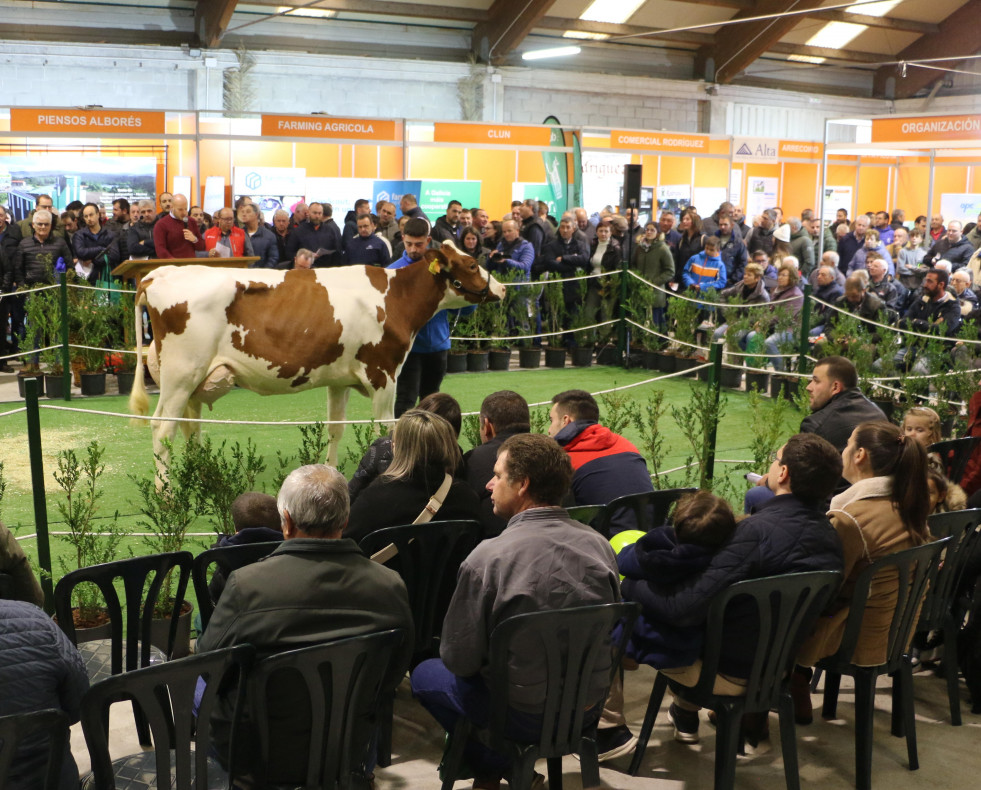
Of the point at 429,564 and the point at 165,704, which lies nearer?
the point at 165,704

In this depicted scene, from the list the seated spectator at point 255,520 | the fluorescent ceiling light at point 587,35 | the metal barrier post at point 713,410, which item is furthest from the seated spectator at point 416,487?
the fluorescent ceiling light at point 587,35

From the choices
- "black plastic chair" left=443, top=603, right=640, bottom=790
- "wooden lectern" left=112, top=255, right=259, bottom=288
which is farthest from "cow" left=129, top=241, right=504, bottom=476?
"black plastic chair" left=443, top=603, right=640, bottom=790

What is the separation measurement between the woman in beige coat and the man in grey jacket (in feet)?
2.98

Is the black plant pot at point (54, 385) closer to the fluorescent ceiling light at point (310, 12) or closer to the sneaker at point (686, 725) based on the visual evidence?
the sneaker at point (686, 725)

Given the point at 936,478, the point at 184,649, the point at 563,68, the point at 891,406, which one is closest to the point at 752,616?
the point at 936,478

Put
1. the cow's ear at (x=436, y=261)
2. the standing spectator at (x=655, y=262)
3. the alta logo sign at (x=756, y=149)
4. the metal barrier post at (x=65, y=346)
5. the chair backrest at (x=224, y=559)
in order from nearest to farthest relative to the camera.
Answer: the chair backrest at (x=224, y=559) < the cow's ear at (x=436, y=261) < the metal barrier post at (x=65, y=346) < the standing spectator at (x=655, y=262) < the alta logo sign at (x=756, y=149)

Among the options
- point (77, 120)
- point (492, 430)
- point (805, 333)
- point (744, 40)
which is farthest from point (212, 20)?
point (492, 430)

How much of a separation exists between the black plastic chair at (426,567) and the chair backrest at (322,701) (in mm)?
784

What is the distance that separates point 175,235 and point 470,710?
31.1ft

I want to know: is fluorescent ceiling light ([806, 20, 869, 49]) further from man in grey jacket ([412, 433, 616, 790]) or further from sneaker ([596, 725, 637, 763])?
man in grey jacket ([412, 433, 616, 790])

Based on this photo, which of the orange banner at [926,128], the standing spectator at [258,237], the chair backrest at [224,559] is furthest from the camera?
the orange banner at [926,128]

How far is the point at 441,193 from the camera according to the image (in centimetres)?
1777

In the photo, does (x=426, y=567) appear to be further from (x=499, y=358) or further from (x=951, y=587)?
(x=499, y=358)

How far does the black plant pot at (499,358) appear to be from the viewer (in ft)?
39.5
